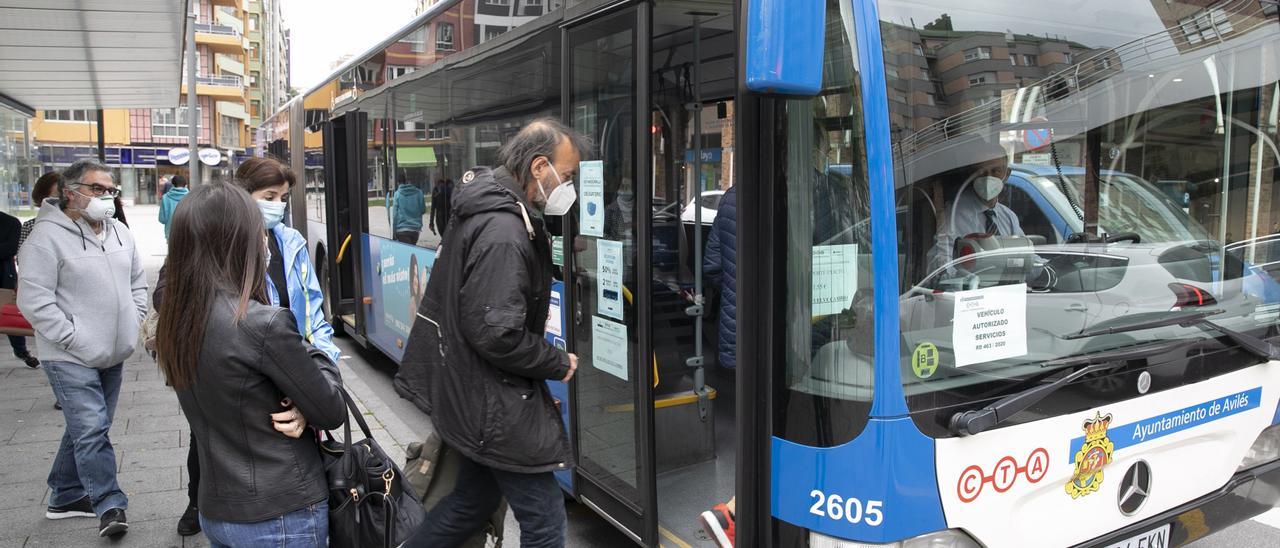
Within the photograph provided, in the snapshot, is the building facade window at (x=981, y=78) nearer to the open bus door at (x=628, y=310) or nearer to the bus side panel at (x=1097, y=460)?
the bus side panel at (x=1097, y=460)

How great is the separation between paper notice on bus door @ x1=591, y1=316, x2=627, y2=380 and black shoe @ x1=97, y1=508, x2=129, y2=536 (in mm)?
2265

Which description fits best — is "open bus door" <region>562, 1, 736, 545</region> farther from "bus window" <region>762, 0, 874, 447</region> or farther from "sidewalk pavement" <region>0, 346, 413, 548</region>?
"sidewalk pavement" <region>0, 346, 413, 548</region>

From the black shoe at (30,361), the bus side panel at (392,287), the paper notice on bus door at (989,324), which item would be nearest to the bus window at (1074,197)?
the paper notice on bus door at (989,324)

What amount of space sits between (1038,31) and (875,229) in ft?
2.73

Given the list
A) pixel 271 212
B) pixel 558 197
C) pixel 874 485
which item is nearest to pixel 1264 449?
pixel 874 485

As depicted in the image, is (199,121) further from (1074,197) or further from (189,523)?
(1074,197)

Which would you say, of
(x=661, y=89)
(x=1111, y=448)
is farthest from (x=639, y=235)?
(x=661, y=89)

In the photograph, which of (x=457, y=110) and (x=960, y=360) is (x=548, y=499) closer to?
(x=960, y=360)

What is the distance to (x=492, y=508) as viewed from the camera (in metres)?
3.03

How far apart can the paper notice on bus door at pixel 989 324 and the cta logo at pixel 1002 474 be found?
0.29m

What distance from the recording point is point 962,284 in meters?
2.46

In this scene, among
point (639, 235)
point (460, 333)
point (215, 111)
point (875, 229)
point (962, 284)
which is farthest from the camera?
point (215, 111)

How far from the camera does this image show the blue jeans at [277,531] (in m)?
2.24

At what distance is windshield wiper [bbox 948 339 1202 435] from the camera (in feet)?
7.75
